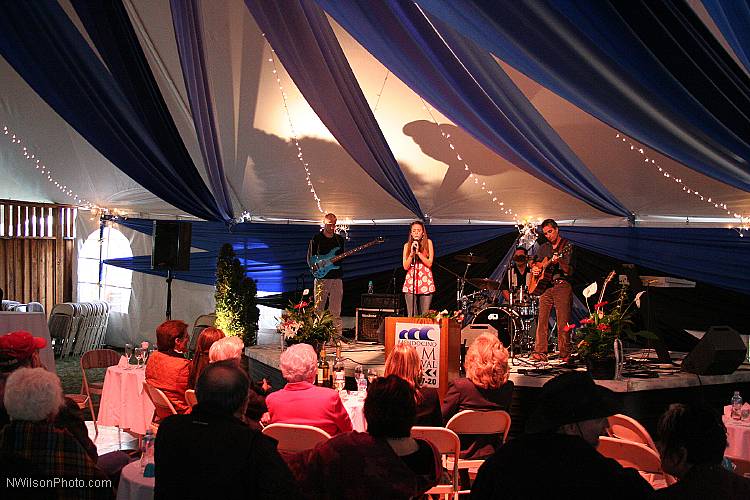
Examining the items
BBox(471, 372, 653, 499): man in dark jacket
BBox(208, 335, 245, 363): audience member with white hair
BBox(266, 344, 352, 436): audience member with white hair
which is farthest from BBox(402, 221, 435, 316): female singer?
BBox(471, 372, 653, 499): man in dark jacket

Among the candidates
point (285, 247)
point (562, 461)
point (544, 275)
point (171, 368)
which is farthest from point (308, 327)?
point (562, 461)

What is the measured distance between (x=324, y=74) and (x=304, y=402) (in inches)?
143

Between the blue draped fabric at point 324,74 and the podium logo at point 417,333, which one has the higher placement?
the blue draped fabric at point 324,74

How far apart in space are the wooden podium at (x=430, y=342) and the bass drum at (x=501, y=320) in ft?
7.09

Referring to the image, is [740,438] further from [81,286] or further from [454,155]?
[81,286]

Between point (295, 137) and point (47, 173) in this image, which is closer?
point (295, 137)

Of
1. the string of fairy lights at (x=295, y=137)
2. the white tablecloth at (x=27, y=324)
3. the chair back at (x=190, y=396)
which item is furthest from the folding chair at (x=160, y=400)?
the string of fairy lights at (x=295, y=137)

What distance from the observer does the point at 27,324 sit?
804 centimetres

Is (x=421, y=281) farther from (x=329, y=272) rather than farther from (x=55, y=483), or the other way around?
(x=55, y=483)

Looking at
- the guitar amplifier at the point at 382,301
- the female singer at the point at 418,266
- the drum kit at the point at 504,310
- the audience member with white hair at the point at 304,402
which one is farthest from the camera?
the guitar amplifier at the point at 382,301

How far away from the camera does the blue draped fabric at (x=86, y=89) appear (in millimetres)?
6848

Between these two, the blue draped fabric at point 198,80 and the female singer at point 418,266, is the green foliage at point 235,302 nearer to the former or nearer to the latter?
the blue draped fabric at point 198,80

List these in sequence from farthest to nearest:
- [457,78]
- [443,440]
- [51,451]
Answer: [457,78] → [443,440] → [51,451]

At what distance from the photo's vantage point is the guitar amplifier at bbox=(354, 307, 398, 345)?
993 cm
